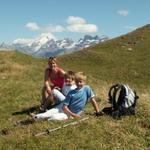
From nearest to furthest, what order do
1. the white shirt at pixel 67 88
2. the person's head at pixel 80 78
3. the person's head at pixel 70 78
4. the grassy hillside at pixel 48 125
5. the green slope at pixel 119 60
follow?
1. the grassy hillside at pixel 48 125
2. the person's head at pixel 80 78
3. the person's head at pixel 70 78
4. the white shirt at pixel 67 88
5. the green slope at pixel 119 60

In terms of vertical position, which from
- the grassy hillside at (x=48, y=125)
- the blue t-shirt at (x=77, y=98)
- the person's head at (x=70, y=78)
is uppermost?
the person's head at (x=70, y=78)

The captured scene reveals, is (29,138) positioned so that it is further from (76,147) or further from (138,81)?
(138,81)

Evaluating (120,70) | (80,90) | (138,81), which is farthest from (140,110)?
(120,70)

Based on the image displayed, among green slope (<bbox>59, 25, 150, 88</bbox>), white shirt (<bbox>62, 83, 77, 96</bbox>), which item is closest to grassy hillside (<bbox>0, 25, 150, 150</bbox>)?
white shirt (<bbox>62, 83, 77, 96</bbox>)

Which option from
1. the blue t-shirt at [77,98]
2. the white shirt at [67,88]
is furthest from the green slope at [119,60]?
the blue t-shirt at [77,98]

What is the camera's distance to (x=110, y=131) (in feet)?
48.8

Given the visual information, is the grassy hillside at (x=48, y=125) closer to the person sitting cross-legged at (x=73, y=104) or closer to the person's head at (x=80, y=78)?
the person sitting cross-legged at (x=73, y=104)

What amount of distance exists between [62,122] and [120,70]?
1716 inches

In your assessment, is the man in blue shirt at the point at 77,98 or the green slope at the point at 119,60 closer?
the man in blue shirt at the point at 77,98

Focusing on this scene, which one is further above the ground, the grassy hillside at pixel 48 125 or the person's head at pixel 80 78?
the person's head at pixel 80 78

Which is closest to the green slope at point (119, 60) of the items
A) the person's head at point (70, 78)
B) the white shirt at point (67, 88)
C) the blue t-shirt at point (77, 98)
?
the white shirt at point (67, 88)

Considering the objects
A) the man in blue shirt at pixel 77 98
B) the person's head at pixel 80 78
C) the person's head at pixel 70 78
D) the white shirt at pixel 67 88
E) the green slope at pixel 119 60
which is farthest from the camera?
the green slope at pixel 119 60

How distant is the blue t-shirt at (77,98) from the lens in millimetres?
16609

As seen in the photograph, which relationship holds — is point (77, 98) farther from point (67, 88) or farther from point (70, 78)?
Answer: point (67, 88)
